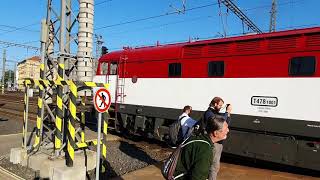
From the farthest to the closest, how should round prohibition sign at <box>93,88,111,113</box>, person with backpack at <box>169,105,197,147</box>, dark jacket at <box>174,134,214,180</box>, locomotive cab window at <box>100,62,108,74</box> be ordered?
locomotive cab window at <box>100,62,108,74</box>, person with backpack at <box>169,105,197,147</box>, round prohibition sign at <box>93,88,111,113</box>, dark jacket at <box>174,134,214,180</box>

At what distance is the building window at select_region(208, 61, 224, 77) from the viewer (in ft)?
37.2

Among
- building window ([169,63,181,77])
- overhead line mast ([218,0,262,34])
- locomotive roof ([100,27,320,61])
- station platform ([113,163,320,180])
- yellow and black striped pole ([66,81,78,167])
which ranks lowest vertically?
station platform ([113,163,320,180])

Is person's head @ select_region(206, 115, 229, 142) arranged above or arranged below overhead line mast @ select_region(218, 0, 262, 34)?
below

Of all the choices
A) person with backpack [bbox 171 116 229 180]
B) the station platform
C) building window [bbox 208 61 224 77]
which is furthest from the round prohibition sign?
building window [bbox 208 61 224 77]

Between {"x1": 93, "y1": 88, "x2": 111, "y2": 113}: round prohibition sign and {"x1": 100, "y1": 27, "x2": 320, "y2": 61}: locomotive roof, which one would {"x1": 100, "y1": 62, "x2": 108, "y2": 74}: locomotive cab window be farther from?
{"x1": 93, "y1": 88, "x2": 111, "y2": 113}: round prohibition sign

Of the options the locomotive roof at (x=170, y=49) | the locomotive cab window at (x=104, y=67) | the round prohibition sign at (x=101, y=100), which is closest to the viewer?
the round prohibition sign at (x=101, y=100)

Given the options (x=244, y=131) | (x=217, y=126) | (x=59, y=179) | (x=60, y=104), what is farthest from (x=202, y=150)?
(x=244, y=131)

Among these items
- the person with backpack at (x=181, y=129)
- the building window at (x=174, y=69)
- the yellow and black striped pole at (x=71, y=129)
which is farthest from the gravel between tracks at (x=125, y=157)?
the building window at (x=174, y=69)

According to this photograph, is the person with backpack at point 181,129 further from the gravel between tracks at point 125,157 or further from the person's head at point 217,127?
the person's head at point 217,127

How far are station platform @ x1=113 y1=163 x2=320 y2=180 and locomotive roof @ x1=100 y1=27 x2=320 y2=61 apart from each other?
365 cm

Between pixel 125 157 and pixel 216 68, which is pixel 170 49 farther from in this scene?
pixel 125 157

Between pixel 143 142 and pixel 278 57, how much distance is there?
6.31 meters

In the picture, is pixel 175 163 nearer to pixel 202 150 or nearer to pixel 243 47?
pixel 202 150

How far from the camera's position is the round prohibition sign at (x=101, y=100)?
22.3 feet
